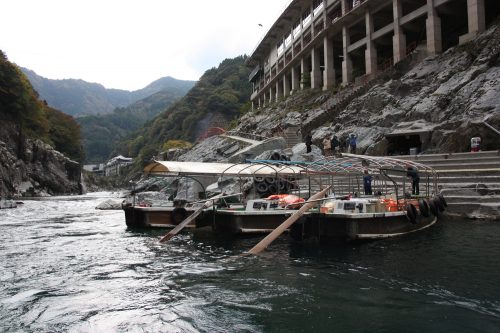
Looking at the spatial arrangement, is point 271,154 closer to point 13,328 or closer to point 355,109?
point 355,109

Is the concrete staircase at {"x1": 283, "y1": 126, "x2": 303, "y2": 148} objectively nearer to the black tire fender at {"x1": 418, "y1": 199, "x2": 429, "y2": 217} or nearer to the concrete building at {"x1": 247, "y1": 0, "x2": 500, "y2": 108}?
the concrete building at {"x1": 247, "y1": 0, "x2": 500, "y2": 108}

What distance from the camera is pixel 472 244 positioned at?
44.3 feet

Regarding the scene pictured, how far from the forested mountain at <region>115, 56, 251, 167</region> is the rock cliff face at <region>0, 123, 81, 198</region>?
84.7 ft

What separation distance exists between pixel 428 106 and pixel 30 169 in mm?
65604

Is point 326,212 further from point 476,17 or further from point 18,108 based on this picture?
point 18,108

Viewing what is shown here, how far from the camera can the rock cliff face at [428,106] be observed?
1035 inches

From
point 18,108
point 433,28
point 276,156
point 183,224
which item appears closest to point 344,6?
point 433,28

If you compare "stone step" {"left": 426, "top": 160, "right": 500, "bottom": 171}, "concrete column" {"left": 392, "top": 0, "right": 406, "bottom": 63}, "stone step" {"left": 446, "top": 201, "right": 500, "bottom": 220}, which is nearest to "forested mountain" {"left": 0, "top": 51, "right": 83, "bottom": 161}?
"concrete column" {"left": 392, "top": 0, "right": 406, "bottom": 63}

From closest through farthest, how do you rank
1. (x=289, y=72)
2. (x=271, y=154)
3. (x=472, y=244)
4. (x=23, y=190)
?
1. (x=472, y=244)
2. (x=271, y=154)
3. (x=23, y=190)
4. (x=289, y=72)

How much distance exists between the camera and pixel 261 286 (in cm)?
990

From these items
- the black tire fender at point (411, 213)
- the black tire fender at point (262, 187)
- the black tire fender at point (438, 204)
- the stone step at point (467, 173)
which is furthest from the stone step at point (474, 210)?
the black tire fender at point (262, 187)

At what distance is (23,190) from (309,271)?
63938 millimetres

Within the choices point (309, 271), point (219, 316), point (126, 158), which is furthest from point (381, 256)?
point (126, 158)

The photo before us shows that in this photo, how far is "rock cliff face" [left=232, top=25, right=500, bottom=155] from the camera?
2628 centimetres
